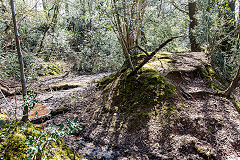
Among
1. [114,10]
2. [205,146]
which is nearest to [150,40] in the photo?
[114,10]

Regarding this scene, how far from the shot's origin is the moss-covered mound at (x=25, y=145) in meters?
1.54

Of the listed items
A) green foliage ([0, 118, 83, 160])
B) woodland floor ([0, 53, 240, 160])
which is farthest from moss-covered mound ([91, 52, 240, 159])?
green foliage ([0, 118, 83, 160])

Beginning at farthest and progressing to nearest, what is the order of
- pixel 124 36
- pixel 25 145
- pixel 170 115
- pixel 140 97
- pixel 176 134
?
1. pixel 124 36
2. pixel 140 97
3. pixel 170 115
4. pixel 176 134
5. pixel 25 145

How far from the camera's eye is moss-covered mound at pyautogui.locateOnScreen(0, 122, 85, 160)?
60.4 inches

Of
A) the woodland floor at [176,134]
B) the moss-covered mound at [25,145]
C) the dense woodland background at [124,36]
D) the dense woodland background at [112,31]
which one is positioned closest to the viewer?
the moss-covered mound at [25,145]

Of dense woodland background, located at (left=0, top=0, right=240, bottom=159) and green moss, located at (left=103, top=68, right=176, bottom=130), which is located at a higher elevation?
dense woodland background, located at (left=0, top=0, right=240, bottom=159)

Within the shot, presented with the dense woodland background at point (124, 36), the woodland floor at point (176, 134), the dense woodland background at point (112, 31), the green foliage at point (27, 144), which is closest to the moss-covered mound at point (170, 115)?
the woodland floor at point (176, 134)

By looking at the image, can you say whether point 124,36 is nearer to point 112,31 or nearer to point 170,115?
point 170,115

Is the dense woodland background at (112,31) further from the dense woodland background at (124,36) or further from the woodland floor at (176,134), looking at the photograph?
the woodland floor at (176,134)

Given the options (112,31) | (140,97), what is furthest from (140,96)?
(112,31)

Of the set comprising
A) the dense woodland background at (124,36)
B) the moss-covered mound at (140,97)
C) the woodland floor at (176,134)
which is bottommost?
the woodland floor at (176,134)

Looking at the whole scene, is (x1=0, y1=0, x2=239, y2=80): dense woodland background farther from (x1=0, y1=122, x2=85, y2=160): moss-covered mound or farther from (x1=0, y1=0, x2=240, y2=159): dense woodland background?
(x1=0, y1=122, x2=85, y2=160): moss-covered mound

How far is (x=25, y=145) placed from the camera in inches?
67.1

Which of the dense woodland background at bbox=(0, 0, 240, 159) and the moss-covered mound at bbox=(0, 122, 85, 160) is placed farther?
the dense woodland background at bbox=(0, 0, 240, 159)
